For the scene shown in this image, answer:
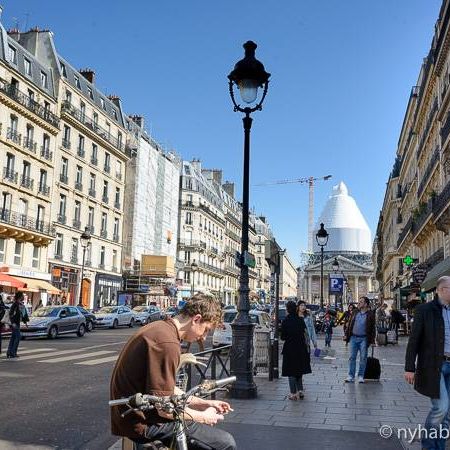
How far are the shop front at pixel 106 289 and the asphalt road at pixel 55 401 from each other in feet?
101

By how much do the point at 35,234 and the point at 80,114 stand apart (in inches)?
471

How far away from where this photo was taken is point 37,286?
1414 inches

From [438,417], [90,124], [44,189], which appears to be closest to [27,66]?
[90,124]

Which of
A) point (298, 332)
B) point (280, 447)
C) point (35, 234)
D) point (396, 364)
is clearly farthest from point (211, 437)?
point (35, 234)

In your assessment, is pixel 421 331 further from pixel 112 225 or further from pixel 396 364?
pixel 112 225

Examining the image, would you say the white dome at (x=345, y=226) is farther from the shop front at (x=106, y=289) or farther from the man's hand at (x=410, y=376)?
the man's hand at (x=410, y=376)

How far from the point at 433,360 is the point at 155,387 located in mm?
3256

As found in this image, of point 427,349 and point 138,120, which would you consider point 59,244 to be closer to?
point 138,120

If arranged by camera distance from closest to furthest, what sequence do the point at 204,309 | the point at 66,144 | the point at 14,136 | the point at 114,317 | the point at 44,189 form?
the point at 204,309
the point at 114,317
the point at 14,136
the point at 44,189
the point at 66,144

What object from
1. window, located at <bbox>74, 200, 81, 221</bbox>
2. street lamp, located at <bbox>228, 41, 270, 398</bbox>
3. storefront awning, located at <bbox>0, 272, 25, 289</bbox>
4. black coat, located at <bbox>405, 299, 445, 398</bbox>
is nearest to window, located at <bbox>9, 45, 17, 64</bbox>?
window, located at <bbox>74, 200, 81, 221</bbox>

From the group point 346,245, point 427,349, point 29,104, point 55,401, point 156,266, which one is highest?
point 346,245

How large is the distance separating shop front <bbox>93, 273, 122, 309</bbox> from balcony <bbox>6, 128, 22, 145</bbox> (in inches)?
568

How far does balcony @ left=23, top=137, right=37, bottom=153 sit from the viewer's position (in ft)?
121

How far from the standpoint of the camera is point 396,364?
14953mm
